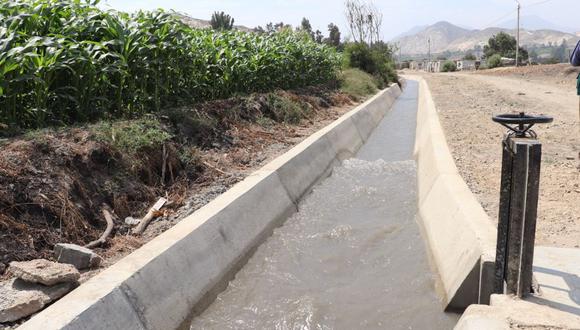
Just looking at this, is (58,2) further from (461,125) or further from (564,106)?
(564,106)

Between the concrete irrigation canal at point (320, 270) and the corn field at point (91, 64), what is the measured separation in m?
2.23

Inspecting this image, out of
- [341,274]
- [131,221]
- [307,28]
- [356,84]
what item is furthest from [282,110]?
[307,28]

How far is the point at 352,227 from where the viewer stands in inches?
257

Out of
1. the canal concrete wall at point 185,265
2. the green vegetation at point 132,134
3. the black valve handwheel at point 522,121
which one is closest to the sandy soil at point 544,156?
the black valve handwheel at point 522,121

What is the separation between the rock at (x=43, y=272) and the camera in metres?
3.58

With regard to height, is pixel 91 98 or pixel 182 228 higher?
pixel 91 98

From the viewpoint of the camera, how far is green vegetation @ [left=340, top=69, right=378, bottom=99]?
22.0 meters

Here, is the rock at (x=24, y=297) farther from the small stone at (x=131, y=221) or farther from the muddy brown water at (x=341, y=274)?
the small stone at (x=131, y=221)

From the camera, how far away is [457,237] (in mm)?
4902

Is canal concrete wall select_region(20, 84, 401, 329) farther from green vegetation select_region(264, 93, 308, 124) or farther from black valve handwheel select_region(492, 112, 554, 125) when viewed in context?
green vegetation select_region(264, 93, 308, 124)

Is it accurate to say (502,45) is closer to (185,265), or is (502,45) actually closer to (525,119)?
(525,119)

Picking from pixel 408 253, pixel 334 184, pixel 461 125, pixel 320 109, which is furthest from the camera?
pixel 320 109

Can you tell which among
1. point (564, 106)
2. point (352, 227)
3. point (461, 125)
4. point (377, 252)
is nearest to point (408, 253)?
point (377, 252)

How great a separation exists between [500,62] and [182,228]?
64201 millimetres
